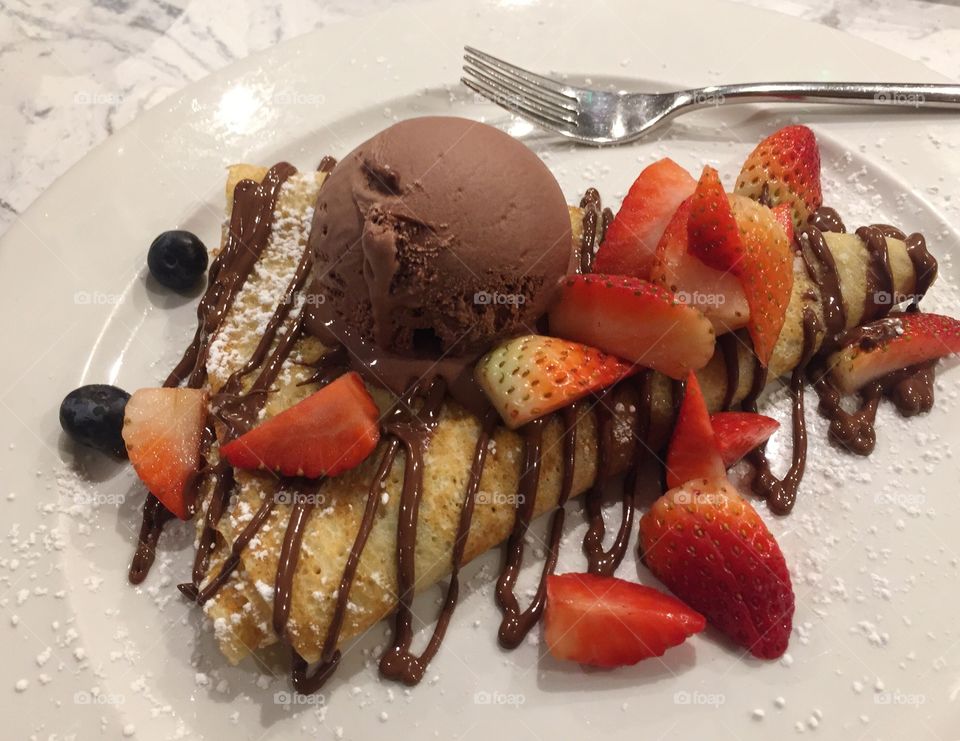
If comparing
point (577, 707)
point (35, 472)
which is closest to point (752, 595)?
point (577, 707)

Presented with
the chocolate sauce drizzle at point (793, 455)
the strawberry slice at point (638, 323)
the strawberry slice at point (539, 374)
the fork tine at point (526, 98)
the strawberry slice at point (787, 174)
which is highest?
the fork tine at point (526, 98)

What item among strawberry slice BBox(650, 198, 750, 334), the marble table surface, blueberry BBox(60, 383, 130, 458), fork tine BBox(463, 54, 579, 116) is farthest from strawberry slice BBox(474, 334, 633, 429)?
the marble table surface

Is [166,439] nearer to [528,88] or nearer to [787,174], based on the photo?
[528,88]

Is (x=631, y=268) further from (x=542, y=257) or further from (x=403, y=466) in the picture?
(x=403, y=466)

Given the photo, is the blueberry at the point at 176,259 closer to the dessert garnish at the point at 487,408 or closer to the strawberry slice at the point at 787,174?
the dessert garnish at the point at 487,408

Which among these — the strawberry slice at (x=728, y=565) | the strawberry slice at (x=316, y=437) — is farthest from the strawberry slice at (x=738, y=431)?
the strawberry slice at (x=316, y=437)

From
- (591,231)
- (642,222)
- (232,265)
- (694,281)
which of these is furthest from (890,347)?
(232,265)
